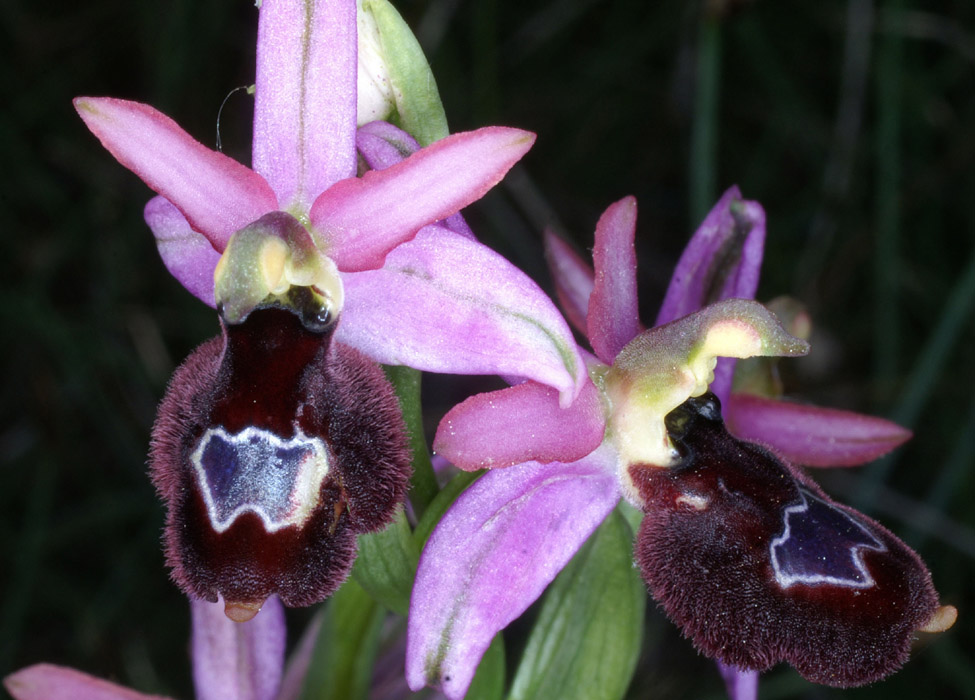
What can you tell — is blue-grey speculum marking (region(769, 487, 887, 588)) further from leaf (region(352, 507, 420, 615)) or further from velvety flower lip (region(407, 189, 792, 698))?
leaf (region(352, 507, 420, 615))

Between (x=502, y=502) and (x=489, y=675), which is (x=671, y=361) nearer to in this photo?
(x=502, y=502)

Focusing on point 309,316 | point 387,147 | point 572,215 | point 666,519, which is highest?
point 387,147

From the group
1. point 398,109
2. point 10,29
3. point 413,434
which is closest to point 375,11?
point 398,109

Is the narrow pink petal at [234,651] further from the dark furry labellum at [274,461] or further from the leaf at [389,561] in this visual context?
the dark furry labellum at [274,461]

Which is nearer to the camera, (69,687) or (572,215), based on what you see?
(69,687)

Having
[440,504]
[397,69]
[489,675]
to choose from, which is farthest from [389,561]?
[397,69]

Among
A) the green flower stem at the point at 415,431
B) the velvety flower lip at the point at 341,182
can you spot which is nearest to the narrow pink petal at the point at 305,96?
the velvety flower lip at the point at 341,182
